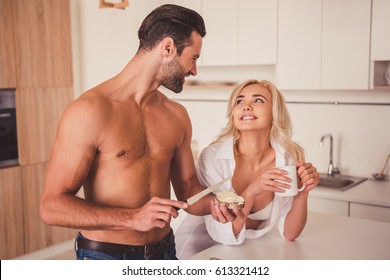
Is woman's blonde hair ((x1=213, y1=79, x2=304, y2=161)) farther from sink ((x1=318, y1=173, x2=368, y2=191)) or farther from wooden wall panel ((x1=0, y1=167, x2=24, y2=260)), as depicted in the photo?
wooden wall panel ((x1=0, y1=167, x2=24, y2=260))

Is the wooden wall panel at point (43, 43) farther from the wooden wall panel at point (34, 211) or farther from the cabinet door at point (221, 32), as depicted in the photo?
the cabinet door at point (221, 32)

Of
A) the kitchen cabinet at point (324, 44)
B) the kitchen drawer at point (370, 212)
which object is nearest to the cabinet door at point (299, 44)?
the kitchen cabinet at point (324, 44)

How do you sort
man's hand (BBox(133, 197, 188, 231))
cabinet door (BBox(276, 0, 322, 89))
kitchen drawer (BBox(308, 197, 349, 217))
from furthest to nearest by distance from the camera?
cabinet door (BBox(276, 0, 322, 89)), kitchen drawer (BBox(308, 197, 349, 217)), man's hand (BBox(133, 197, 188, 231))

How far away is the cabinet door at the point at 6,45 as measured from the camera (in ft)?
8.76

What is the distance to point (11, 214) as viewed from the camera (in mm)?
2789

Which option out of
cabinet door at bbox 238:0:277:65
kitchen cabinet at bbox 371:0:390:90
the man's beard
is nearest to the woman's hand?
the man's beard

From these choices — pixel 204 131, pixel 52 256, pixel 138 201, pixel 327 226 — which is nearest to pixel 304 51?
pixel 204 131

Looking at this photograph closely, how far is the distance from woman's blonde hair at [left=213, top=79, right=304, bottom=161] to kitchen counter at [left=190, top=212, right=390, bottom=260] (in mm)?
244

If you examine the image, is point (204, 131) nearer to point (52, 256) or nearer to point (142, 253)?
point (52, 256)

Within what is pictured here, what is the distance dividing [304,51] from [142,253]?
1.53m

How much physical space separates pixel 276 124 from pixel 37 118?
1.79m

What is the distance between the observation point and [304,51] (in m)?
2.44

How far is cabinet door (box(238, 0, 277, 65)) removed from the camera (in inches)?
99.7

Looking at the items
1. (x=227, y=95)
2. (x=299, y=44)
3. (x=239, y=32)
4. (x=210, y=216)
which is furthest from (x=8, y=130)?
(x=210, y=216)
